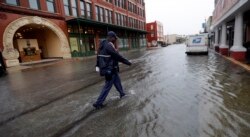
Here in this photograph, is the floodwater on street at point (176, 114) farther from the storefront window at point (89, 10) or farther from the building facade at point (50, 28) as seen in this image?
the storefront window at point (89, 10)

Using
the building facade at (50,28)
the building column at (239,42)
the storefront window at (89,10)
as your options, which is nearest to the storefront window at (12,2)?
the building facade at (50,28)

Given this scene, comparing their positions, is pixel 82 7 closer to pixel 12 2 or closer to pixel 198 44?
pixel 12 2

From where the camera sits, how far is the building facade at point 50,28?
1590cm

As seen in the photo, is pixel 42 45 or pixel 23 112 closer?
pixel 23 112

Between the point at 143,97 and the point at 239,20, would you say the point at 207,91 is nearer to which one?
the point at 143,97

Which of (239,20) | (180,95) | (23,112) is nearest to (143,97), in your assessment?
(180,95)

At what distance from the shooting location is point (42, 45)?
79.0ft

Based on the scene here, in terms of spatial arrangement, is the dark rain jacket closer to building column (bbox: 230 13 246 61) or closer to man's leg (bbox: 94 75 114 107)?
man's leg (bbox: 94 75 114 107)

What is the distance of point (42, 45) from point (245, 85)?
24.7 m

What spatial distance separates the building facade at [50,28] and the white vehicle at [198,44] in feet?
43.7

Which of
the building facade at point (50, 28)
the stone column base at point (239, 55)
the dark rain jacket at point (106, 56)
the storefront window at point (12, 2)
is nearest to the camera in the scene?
Result: the dark rain jacket at point (106, 56)

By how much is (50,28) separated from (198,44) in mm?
16614

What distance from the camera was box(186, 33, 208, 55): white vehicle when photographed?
16.9 meters

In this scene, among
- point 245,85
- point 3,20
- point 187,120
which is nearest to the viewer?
point 187,120
